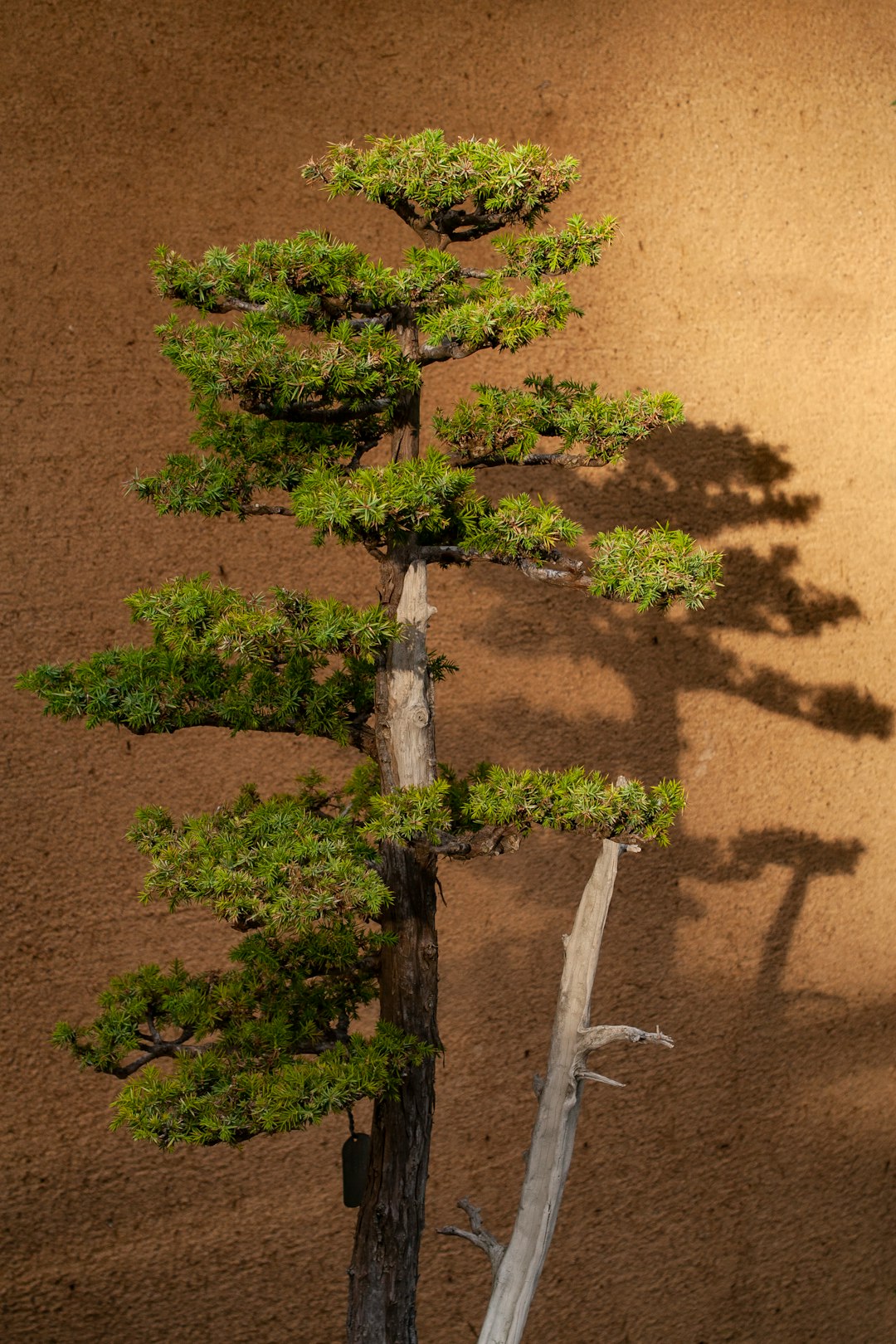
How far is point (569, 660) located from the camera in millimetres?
2920

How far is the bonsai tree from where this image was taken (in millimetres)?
1672

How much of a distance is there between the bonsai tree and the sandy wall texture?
849mm

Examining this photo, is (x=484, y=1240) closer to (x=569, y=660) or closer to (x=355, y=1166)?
(x=355, y=1166)

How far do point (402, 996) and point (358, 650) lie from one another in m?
0.52

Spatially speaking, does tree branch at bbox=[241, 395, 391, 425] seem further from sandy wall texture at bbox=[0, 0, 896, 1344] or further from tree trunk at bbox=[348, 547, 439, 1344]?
sandy wall texture at bbox=[0, 0, 896, 1344]

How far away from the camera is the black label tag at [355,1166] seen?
190 cm

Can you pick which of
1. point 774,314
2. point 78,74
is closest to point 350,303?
point 78,74

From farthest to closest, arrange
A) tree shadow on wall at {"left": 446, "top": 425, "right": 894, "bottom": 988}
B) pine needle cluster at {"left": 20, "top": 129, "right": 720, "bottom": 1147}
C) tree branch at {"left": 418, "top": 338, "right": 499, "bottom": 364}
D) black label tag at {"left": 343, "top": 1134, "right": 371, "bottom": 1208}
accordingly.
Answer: tree shadow on wall at {"left": 446, "top": 425, "right": 894, "bottom": 988}
black label tag at {"left": 343, "top": 1134, "right": 371, "bottom": 1208}
tree branch at {"left": 418, "top": 338, "right": 499, "bottom": 364}
pine needle cluster at {"left": 20, "top": 129, "right": 720, "bottom": 1147}

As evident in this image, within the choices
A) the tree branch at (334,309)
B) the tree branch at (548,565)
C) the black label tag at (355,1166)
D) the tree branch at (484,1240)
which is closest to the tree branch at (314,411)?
the tree branch at (334,309)

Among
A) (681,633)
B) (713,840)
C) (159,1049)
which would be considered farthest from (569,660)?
(159,1049)

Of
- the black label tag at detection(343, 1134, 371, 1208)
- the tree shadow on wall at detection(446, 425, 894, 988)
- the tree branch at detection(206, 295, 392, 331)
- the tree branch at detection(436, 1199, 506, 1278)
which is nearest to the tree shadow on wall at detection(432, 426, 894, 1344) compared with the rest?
the tree shadow on wall at detection(446, 425, 894, 988)

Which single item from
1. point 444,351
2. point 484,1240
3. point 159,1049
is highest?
point 444,351

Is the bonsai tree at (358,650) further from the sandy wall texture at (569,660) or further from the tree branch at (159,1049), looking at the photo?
the sandy wall texture at (569,660)

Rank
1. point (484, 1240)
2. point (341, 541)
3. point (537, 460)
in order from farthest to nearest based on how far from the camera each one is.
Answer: point (484, 1240) → point (537, 460) → point (341, 541)
